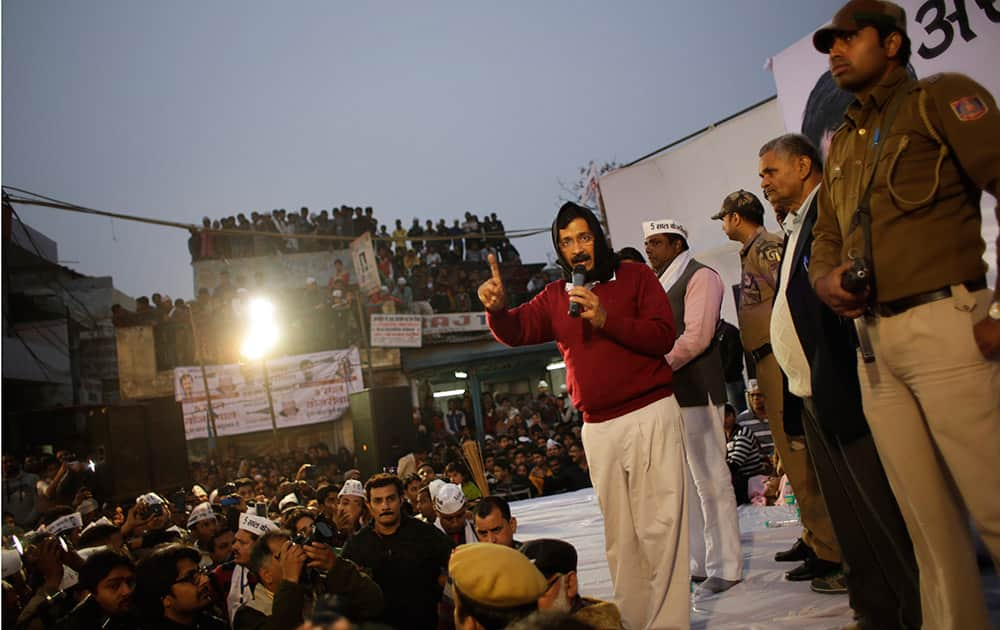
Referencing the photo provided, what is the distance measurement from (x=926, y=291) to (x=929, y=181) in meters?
0.28

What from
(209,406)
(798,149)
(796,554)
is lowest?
(796,554)

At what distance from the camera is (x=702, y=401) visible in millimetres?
3719

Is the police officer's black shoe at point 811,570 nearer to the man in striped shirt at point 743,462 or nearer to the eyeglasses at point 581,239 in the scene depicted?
the eyeglasses at point 581,239

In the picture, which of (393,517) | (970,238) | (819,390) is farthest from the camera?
(393,517)

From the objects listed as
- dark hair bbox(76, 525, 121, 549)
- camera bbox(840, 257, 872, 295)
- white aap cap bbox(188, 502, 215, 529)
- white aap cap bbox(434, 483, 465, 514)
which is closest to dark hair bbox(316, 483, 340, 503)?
white aap cap bbox(188, 502, 215, 529)

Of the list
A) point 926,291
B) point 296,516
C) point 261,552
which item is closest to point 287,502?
point 296,516

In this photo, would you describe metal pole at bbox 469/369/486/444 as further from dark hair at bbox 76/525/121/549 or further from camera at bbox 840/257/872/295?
camera at bbox 840/257/872/295

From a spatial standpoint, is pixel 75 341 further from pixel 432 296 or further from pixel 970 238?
pixel 970 238

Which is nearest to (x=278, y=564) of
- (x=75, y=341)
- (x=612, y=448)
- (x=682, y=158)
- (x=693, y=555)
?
(x=612, y=448)

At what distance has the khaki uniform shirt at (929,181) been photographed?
1.82m

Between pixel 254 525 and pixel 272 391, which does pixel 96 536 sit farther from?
pixel 272 391

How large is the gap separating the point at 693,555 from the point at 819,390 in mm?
1835

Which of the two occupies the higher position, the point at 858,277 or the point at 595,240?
the point at 595,240

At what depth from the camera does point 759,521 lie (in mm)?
5348
